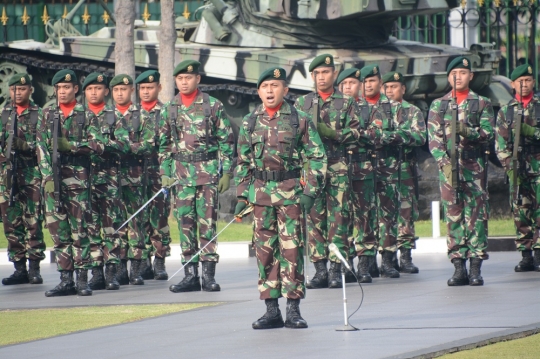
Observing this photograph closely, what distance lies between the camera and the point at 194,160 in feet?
41.8

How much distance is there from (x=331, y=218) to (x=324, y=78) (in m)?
1.39

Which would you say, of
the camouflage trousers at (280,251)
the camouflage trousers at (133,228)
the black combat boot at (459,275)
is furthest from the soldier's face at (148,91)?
the camouflage trousers at (280,251)

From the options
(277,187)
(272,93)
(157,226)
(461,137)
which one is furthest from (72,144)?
(461,137)

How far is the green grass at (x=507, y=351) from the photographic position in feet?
27.5

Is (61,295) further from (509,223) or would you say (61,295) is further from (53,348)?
(509,223)

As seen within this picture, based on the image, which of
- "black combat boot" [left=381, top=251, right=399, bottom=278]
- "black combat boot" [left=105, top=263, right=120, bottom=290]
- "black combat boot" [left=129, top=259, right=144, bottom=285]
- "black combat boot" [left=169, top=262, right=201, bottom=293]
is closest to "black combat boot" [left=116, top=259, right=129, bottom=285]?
"black combat boot" [left=129, top=259, right=144, bottom=285]

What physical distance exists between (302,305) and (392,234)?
271 cm

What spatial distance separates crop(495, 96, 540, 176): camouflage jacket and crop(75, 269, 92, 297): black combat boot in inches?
175

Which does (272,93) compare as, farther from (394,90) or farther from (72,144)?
(394,90)

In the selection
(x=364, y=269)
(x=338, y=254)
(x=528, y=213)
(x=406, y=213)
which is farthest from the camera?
(x=406, y=213)

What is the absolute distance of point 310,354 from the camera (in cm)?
867

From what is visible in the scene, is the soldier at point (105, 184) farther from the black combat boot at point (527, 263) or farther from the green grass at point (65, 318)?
the black combat boot at point (527, 263)

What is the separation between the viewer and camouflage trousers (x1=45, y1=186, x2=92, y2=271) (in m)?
12.7

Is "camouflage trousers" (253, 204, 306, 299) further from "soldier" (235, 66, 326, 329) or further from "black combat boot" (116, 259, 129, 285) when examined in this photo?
"black combat boot" (116, 259, 129, 285)
